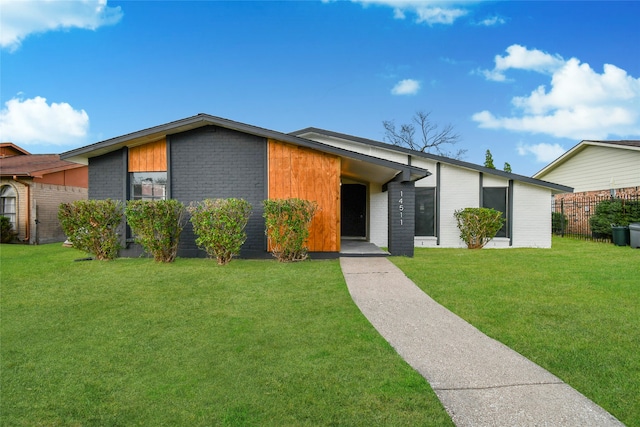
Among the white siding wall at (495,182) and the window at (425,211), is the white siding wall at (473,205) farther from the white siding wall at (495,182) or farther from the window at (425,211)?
the window at (425,211)

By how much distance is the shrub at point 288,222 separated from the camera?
340 inches

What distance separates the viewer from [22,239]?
15.5 m

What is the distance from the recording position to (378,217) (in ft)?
45.0

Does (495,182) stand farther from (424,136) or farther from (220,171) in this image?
(424,136)

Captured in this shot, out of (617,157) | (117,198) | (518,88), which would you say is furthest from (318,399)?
(518,88)

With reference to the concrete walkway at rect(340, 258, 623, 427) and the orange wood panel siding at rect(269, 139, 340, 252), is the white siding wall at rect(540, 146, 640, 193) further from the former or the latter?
the concrete walkway at rect(340, 258, 623, 427)

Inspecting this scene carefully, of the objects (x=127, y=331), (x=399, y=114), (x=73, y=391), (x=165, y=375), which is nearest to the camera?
(x=73, y=391)

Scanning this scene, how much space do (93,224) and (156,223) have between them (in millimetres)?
1929

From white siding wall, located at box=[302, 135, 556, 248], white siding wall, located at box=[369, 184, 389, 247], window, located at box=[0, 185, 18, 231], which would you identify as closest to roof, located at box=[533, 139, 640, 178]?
white siding wall, located at box=[302, 135, 556, 248]

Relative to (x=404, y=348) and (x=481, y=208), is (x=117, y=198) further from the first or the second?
(x=481, y=208)

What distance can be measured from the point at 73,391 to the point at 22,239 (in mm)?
16705

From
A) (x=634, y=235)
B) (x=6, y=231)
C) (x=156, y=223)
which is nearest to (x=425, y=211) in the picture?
(x=634, y=235)

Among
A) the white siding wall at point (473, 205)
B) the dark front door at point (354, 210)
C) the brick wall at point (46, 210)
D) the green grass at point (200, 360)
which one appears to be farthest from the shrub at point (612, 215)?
the brick wall at point (46, 210)

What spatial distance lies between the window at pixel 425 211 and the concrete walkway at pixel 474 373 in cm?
839
